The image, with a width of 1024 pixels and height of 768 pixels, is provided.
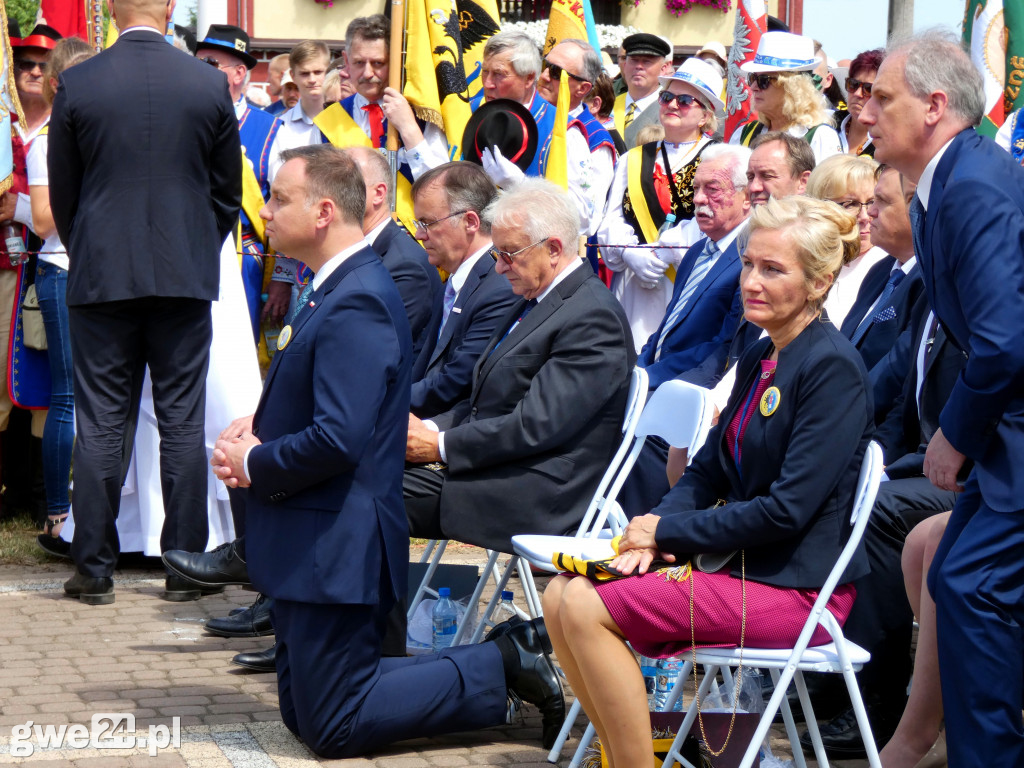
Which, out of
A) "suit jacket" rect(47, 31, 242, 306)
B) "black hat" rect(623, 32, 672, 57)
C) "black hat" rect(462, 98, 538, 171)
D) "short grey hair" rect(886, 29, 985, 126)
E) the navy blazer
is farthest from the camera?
"black hat" rect(623, 32, 672, 57)

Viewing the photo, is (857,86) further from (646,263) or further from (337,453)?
(337,453)

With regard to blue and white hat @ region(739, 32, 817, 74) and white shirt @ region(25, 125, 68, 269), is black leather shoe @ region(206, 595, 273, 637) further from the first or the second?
blue and white hat @ region(739, 32, 817, 74)

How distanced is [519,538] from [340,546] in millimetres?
508

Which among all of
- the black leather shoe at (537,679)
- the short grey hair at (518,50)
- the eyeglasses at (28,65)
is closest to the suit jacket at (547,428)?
the black leather shoe at (537,679)

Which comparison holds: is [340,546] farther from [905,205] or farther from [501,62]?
[501,62]

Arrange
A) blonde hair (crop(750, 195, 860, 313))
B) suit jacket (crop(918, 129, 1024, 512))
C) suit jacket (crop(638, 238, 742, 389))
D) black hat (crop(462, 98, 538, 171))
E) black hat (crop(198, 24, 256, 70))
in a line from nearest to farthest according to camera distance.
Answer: suit jacket (crop(918, 129, 1024, 512)) → blonde hair (crop(750, 195, 860, 313)) → suit jacket (crop(638, 238, 742, 389)) → black hat (crop(462, 98, 538, 171)) → black hat (crop(198, 24, 256, 70))

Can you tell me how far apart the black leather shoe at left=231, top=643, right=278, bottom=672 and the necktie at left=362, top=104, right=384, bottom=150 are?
11.9ft

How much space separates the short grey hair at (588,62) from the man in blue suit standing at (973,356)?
4.31 m

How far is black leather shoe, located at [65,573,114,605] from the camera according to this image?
18.6 feet

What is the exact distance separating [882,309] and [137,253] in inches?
116

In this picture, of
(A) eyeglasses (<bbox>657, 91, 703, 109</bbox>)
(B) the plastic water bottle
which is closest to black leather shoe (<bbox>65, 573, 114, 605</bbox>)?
(B) the plastic water bottle

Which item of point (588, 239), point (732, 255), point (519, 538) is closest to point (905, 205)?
point (732, 255)

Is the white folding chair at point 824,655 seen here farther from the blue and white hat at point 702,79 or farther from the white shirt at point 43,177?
the white shirt at point 43,177

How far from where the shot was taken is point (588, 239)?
714cm
